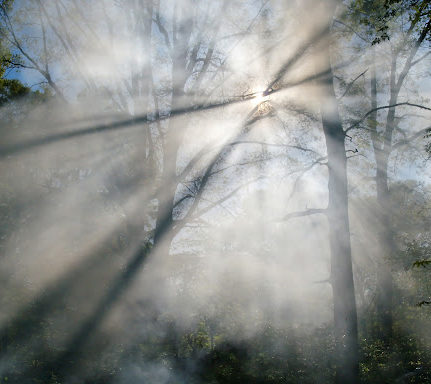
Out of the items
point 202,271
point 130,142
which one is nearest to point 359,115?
point 130,142

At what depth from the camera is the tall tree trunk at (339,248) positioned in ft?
17.8

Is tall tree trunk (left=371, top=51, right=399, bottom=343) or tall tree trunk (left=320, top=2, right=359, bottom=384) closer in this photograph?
tall tree trunk (left=320, top=2, right=359, bottom=384)

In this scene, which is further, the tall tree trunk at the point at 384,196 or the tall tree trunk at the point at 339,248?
the tall tree trunk at the point at 384,196

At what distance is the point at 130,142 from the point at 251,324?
7409mm

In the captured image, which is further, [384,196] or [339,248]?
[384,196]

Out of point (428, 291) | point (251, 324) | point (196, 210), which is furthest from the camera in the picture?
point (428, 291)

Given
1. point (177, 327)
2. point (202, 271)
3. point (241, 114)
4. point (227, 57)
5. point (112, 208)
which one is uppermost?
point (227, 57)

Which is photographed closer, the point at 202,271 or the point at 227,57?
the point at 227,57

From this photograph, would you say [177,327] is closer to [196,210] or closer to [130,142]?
[196,210]

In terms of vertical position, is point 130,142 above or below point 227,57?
below

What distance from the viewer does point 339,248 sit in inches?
238

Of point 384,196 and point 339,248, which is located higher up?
point 384,196

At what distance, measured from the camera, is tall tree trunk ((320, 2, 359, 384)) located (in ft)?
17.8

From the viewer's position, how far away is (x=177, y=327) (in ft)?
34.5
